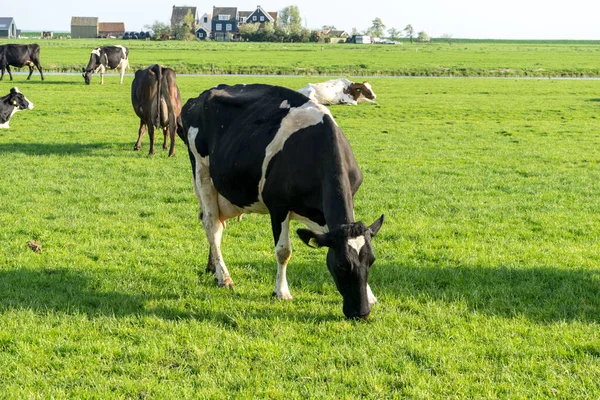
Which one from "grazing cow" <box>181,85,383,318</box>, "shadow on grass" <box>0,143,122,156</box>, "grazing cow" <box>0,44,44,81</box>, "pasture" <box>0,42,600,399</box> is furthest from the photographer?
"grazing cow" <box>0,44,44,81</box>

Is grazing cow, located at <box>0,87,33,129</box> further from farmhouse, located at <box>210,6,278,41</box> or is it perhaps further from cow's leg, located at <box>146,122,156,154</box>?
farmhouse, located at <box>210,6,278,41</box>

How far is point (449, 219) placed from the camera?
10.7 m

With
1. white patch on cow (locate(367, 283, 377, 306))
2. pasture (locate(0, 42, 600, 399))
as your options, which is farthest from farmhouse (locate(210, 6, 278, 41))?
white patch on cow (locate(367, 283, 377, 306))

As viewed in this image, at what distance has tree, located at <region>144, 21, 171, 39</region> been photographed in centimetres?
13675

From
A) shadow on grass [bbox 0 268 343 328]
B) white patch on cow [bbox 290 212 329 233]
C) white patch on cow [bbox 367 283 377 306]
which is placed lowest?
shadow on grass [bbox 0 268 343 328]

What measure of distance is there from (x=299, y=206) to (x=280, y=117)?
1.11 meters

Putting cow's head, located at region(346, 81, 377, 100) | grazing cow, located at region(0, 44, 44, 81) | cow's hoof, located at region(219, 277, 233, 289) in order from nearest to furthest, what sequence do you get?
cow's hoof, located at region(219, 277, 233, 289) < cow's head, located at region(346, 81, 377, 100) < grazing cow, located at region(0, 44, 44, 81)

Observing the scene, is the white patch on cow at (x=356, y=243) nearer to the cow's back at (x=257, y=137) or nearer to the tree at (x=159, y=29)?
the cow's back at (x=257, y=137)

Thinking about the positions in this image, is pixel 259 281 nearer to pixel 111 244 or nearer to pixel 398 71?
pixel 111 244

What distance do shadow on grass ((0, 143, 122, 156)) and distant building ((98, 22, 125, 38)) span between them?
16691 cm

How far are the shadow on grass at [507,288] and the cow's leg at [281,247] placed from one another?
107 cm

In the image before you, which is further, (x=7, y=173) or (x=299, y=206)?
(x=7, y=173)

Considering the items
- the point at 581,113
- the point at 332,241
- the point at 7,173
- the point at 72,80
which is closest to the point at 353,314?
the point at 332,241

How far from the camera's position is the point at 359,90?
99.1 feet
